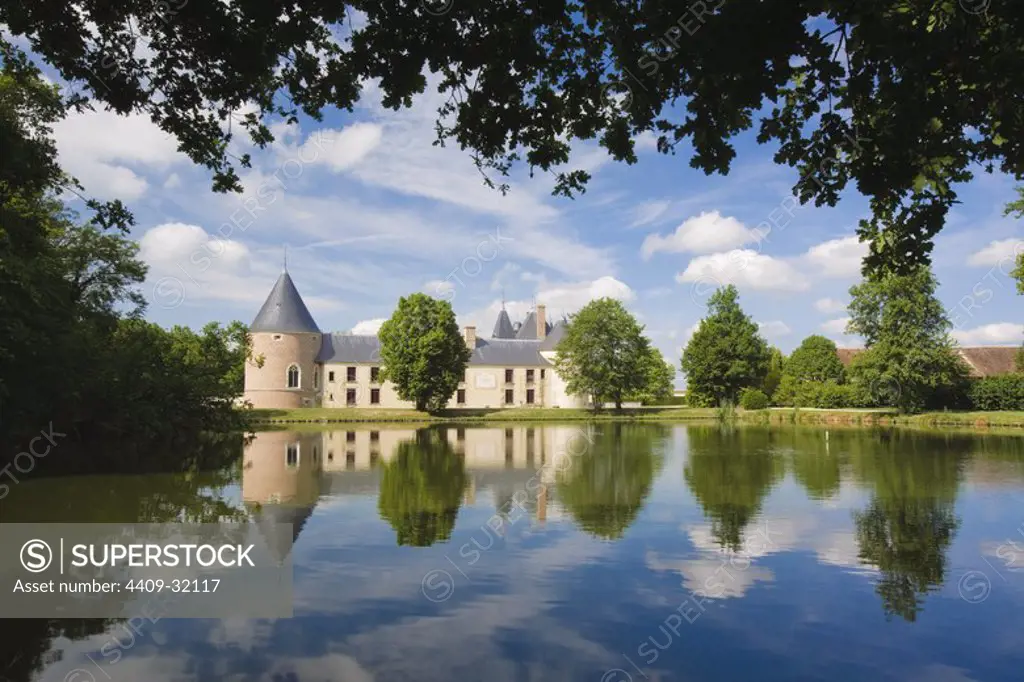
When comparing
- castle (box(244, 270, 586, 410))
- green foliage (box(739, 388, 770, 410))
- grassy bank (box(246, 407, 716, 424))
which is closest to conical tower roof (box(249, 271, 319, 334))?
castle (box(244, 270, 586, 410))

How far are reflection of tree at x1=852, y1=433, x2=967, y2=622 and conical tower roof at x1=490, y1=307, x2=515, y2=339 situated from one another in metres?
49.0

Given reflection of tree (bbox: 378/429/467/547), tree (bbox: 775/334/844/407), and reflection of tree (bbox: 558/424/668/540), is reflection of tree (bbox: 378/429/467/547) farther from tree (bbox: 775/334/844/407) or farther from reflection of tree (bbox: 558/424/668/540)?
tree (bbox: 775/334/844/407)

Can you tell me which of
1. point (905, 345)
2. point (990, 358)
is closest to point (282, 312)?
point (905, 345)

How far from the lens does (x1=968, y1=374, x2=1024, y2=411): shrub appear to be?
122ft

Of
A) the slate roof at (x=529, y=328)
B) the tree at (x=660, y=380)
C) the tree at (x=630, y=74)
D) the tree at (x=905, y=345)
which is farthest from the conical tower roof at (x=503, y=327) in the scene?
the tree at (x=630, y=74)

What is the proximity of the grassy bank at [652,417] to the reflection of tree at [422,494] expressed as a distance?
19.1 meters

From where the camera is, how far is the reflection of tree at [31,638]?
4.56 meters

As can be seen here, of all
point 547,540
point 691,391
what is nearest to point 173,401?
point 547,540

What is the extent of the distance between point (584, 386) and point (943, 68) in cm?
4470

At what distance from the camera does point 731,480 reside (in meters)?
14.3

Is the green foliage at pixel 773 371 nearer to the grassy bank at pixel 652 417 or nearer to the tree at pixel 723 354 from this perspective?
the tree at pixel 723 354

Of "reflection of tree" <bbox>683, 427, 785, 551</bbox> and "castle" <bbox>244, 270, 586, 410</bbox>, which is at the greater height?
"castle" <bbox>244, 270, 586, 410</bbox>

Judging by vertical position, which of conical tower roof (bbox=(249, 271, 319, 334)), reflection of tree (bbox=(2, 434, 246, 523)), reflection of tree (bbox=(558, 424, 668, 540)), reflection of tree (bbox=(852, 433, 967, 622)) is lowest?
reflection of tree (bbox=(852, 433, 967, 622))

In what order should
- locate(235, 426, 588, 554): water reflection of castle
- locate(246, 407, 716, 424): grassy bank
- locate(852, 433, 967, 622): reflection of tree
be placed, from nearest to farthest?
1. locate(852, 433, 967, 622): reflection of tree
2. locate(235, 426, 588, 554): water reflection of castle
3. locate(246, 407, 716, 424): grassy bank
